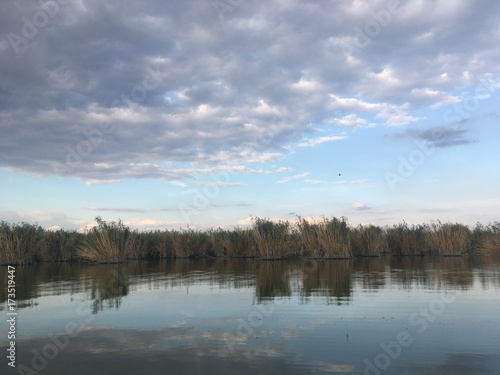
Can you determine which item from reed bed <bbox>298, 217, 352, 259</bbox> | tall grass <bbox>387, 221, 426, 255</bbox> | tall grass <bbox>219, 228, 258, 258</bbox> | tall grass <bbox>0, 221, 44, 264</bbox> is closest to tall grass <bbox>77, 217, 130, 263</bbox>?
tall grass <bbox>0, 221, 44, 264</bbox>

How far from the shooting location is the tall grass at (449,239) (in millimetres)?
27188

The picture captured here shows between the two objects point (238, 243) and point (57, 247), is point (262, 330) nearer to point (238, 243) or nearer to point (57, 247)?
point (238, 243)

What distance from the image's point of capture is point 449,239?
27250 millimetres

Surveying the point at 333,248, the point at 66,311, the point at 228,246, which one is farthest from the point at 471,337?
the point at 228,246

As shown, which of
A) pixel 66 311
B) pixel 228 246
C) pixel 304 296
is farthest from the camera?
pixel 228 246

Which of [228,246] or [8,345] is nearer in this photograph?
[8,345]

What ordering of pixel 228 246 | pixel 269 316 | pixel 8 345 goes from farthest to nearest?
pixel 228 246, pixel 269 316, pixel 8 345

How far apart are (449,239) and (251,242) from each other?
501 inches

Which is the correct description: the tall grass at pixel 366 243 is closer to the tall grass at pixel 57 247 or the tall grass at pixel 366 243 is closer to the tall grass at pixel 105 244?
the tall grass at pixel 105 244

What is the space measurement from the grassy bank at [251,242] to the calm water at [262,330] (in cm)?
1255

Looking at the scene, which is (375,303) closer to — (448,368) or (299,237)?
(448,368)

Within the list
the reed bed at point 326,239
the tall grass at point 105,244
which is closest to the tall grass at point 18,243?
the tall grass at point 105,244

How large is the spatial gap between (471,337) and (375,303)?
2.71 meters

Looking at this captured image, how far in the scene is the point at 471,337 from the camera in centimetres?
582
